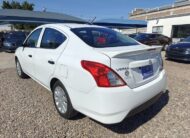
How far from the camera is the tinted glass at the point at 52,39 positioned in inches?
134

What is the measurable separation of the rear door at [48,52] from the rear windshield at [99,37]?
0.34m

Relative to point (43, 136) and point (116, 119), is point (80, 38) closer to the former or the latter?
point (116, 119)

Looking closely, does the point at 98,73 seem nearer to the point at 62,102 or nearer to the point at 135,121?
the point at 62,102

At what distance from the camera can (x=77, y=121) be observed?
3.29 meters

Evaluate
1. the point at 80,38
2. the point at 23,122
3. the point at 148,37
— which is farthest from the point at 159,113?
the point at 148,37

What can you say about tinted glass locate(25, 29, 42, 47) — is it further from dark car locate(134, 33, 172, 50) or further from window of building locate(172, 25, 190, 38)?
window of building locate(172, 25, 190, 38)

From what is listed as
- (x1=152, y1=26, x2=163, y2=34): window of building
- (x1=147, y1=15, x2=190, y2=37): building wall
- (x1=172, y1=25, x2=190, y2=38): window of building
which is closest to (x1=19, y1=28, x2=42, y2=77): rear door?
(x1=147, y1=15, x2=190, y2=37): building wall

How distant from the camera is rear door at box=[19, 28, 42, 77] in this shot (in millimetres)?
4310

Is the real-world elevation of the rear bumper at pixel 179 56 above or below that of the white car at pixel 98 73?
below

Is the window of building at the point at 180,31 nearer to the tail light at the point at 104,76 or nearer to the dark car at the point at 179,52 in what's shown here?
the dark car at the point at 179,52

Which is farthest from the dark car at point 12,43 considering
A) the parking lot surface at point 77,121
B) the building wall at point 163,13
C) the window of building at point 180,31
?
the building wall at point 163,13

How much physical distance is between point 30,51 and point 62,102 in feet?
5.66

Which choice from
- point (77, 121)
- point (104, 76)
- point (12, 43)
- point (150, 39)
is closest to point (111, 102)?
point (104, 76)

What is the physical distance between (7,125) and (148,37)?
46.0 ft
